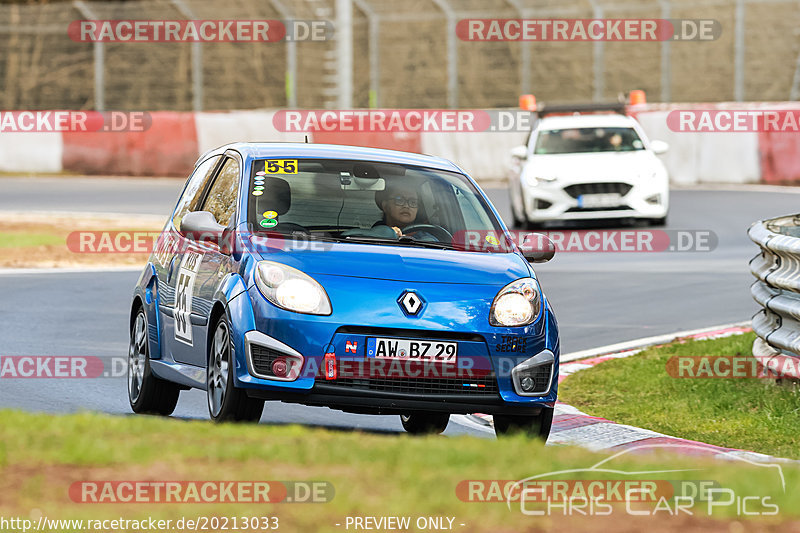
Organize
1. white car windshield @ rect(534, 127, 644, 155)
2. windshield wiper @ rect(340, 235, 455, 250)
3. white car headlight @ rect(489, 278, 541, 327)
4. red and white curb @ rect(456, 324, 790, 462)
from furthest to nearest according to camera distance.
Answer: white car windshield @ rect(534, 127, 644, 155) < windshield wiper @ rect(340, 235, 455, 250) < red and white curb @ rect(456, 324, 790, 462) < white car headlight @ rect(489, 278, 541, 327)

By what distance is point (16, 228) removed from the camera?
23.6 metres

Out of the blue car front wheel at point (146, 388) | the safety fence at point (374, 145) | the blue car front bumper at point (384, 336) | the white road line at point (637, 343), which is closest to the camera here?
the blue car front bumper at point (384, 336)

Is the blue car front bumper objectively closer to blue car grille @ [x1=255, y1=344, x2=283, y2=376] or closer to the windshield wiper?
blue car grille @ [x1=255, y1=344, x2=283, y2=376]

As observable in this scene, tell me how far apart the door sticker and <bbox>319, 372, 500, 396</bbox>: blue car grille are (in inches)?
53.1

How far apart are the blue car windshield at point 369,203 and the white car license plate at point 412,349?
906 millimetres

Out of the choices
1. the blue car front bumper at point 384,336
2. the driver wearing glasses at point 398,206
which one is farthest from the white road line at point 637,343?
the blue car front bumper at point 384,336

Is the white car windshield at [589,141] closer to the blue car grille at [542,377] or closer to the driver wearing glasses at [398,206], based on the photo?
the driver wearing glasses at [398,206]

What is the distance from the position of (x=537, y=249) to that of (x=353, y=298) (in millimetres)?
1487

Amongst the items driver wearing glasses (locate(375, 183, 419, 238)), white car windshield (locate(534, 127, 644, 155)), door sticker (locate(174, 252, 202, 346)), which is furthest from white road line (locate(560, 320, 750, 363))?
white car windshield (locate(534, 127, 644, 155))

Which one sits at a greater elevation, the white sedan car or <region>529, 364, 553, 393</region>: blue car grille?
<region>529, 364, 553, 393</region>: blue car grille

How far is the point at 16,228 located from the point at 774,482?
733 inches

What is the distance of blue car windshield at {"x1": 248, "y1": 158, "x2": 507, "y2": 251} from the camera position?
924 centimetres

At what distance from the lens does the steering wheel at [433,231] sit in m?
9.46

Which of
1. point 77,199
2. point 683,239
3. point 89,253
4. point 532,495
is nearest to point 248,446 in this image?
point 532,495
